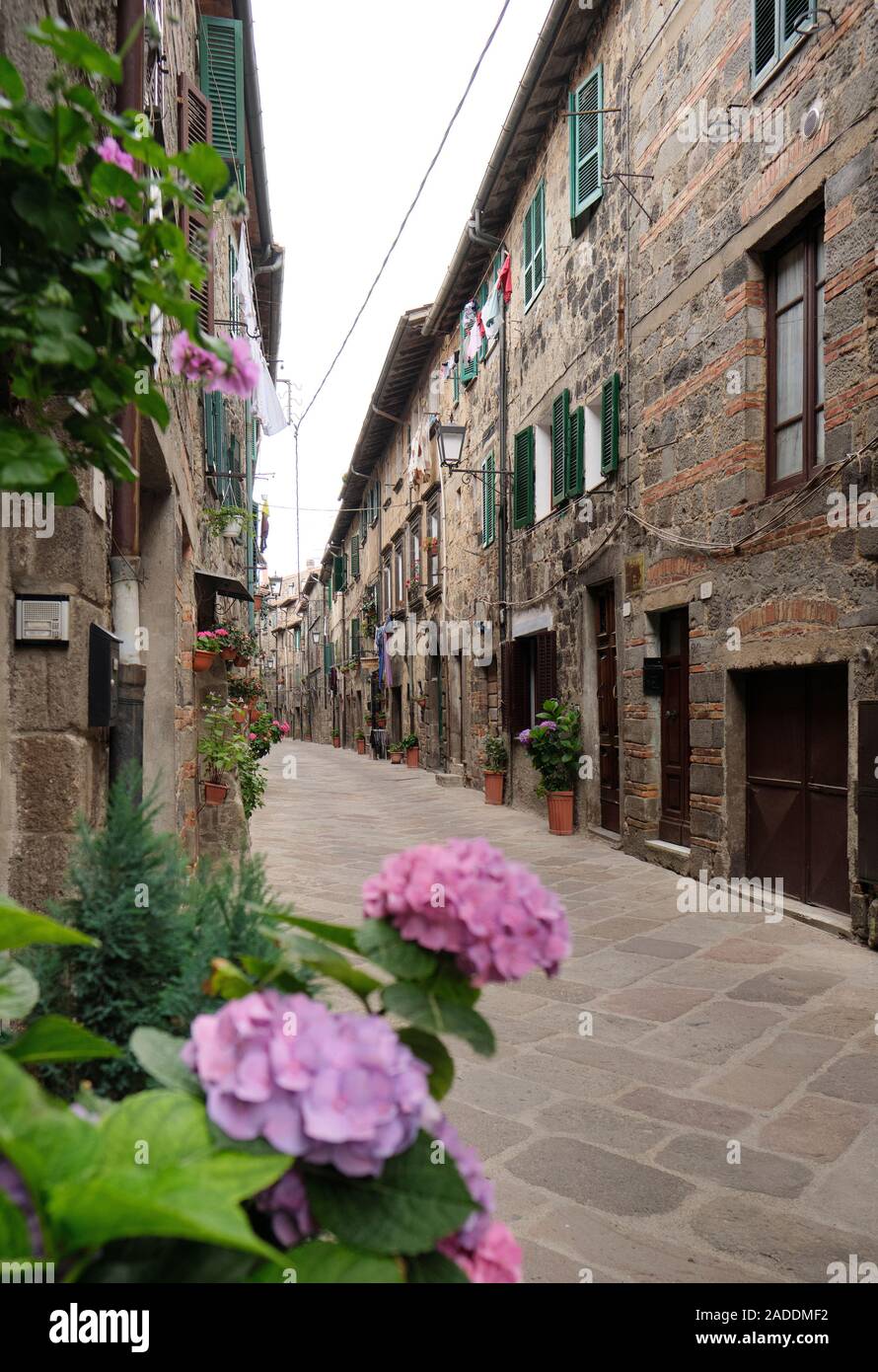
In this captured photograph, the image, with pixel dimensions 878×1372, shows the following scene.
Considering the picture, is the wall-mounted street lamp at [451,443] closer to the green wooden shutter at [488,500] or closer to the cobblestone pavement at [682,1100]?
the green wooden shutter at [488,500]

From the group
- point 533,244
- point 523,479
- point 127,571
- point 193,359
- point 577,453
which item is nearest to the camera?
point 193,359

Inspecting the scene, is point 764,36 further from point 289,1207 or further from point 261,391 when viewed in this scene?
point 289,1207

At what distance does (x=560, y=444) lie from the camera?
977 centimetres

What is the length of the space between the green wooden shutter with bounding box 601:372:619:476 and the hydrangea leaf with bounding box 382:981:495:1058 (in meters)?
7.82

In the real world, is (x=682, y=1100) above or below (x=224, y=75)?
below

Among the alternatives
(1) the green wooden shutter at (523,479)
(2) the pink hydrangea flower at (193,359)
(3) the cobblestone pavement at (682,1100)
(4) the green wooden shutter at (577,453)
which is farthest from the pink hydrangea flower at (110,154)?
(1) the green wooden shutter at (523,479)

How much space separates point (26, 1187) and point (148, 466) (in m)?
4.14

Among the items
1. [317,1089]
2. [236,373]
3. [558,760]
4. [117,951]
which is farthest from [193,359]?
[558,760]

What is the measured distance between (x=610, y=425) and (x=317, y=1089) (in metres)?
8.22

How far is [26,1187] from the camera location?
60 centimetres

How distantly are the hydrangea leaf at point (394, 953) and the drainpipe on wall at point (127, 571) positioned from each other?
8.14 feet

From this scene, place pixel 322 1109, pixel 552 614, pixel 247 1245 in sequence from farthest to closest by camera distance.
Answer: pixel 552 614 → pixel 322 1109 → pixel 247 1245

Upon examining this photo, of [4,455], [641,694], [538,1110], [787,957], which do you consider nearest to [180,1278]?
[4,455]

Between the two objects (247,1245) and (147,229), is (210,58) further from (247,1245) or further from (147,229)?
(247,1245)
